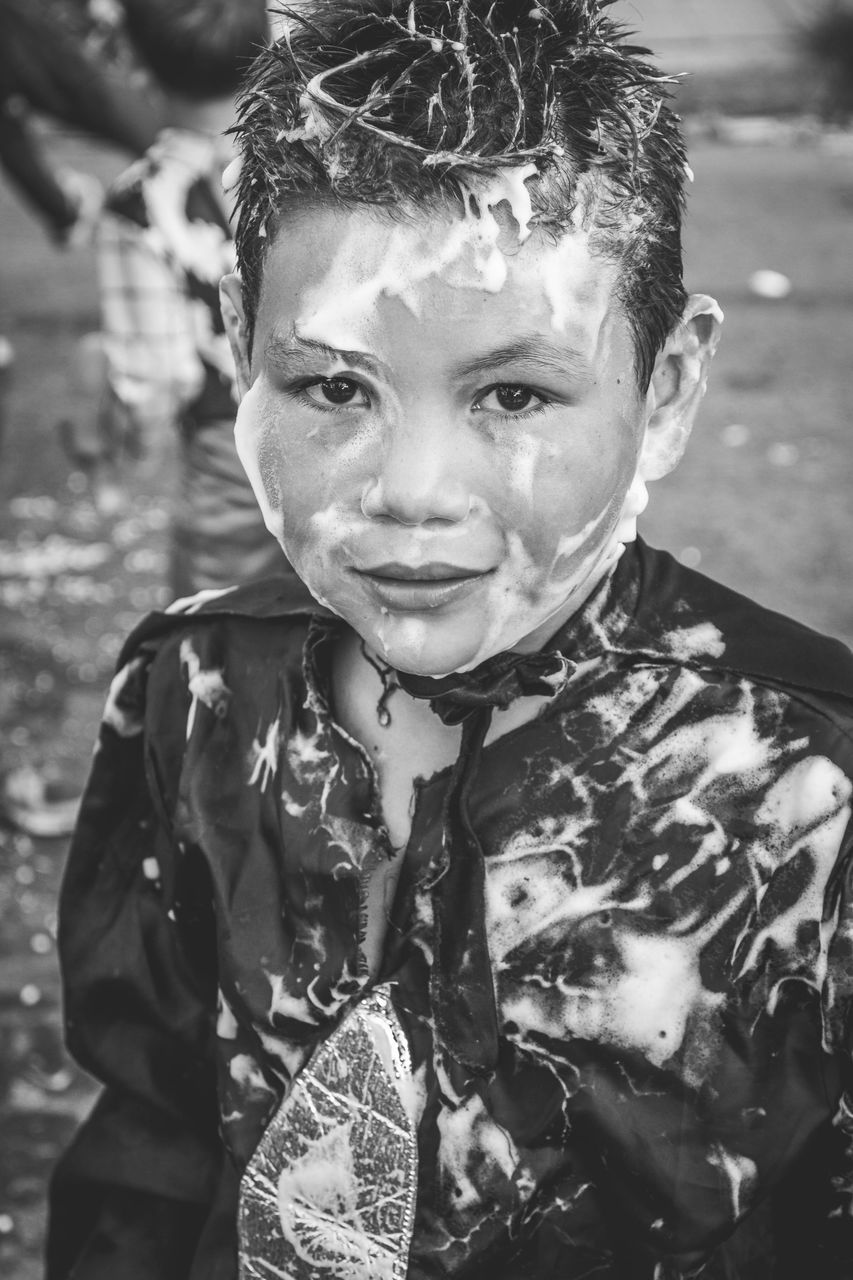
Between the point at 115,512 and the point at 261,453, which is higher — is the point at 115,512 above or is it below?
below

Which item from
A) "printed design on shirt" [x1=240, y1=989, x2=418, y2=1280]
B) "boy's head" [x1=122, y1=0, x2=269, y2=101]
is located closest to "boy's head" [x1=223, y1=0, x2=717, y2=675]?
"printed design on shirt" [x1=240, y1=989, x2=418, y2=1280]

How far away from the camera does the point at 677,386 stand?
4.85 feet

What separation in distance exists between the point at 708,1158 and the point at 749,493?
15.5 feet

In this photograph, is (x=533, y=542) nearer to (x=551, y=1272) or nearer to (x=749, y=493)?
(x=551, y=1272)

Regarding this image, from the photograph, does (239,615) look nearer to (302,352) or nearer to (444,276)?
(302,352)

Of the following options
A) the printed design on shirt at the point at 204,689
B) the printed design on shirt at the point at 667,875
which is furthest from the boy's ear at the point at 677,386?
the printed design on shirt at the point at 204,689

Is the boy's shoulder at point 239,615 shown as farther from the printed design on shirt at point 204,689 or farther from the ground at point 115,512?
the ground at point 115,512

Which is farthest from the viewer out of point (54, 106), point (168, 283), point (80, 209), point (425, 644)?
point (80, 209)

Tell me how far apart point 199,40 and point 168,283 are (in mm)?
533

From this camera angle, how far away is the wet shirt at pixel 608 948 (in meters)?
1.42

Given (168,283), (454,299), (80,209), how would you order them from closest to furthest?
(454,299)
(168,283)
(80,209)

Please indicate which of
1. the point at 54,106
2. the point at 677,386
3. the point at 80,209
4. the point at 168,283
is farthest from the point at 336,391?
the point at 80,209

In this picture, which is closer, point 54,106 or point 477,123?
point 477,123

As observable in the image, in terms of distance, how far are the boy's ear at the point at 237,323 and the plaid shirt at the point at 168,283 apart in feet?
4.63
